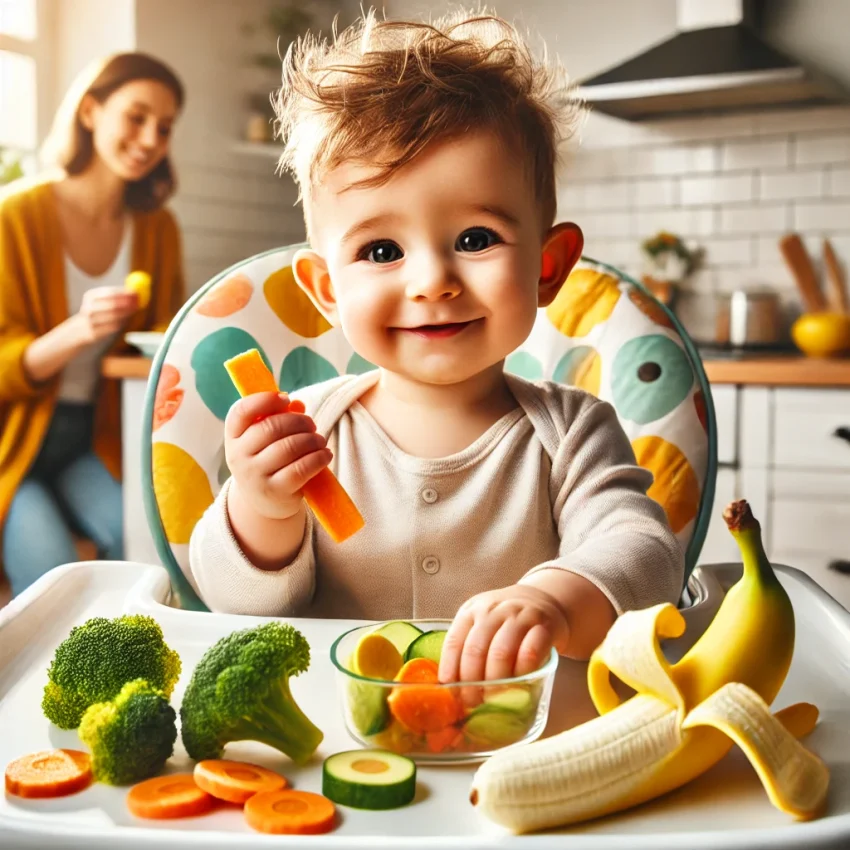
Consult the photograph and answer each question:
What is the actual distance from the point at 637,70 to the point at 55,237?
1819 millimetres

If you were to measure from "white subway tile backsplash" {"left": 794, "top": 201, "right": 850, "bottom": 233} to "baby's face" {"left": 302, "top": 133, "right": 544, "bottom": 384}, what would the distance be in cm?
277

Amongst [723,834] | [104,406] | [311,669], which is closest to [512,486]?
[311,669]

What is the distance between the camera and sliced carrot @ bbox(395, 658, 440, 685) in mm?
588

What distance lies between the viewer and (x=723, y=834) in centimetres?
46

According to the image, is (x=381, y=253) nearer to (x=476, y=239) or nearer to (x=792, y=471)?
(x=476, y=239)

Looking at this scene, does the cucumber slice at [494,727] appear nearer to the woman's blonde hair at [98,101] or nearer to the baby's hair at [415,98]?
the baby's hair at [415,98]

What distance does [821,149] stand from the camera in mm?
3338

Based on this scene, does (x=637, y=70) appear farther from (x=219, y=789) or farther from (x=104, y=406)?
(x=219, y=789)

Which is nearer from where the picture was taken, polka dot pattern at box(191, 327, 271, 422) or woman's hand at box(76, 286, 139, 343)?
polka dot pattern at box(191, 327, 271, 422)

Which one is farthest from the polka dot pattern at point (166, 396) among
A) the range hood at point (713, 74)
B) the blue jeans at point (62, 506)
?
the range hood at point (713, 74)

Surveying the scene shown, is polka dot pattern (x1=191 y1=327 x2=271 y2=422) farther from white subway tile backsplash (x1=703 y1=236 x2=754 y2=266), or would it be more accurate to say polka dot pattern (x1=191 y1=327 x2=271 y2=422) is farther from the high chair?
white subway tile backsplash (x1=703 y1=236 x2=754 y2=266)

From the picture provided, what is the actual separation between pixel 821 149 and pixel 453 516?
284 centimetres

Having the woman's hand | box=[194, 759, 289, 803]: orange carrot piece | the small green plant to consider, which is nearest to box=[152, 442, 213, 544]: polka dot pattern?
box=[194, 759, 289, 803]: orange carrot piece

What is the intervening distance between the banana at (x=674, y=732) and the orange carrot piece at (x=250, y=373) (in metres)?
0.32
